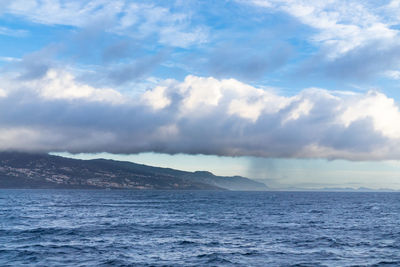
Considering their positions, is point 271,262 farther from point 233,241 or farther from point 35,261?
point 35,261

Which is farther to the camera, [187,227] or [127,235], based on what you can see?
[187,227]

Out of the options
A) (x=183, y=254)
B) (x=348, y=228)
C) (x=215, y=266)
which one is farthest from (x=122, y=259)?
(x=348, y=228)

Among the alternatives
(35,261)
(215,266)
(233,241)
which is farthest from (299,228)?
(35,261)

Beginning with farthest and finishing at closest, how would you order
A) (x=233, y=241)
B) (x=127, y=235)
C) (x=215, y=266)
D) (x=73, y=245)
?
(x=127, y=235) < (x=233, y=241) < (x=73, y=245) < (x=215, y=266)

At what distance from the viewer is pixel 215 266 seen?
44750mm

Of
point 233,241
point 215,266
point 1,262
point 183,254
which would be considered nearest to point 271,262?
point 215,266

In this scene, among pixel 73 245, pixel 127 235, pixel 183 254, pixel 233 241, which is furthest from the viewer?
pixel 127 235

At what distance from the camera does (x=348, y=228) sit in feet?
268

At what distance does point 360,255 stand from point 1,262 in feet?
151

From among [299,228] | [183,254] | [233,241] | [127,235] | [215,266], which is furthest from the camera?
[299,228]

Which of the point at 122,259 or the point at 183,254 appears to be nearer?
the point at 122,259

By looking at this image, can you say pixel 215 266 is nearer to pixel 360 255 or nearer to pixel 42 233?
pixel 360 255

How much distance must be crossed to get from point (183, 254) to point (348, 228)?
46.2 metres

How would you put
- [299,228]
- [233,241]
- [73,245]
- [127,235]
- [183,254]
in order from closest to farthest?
1. [183,254]
2. [73,245]
3. [233,241]
4. [127,235]
5. [299,228]
